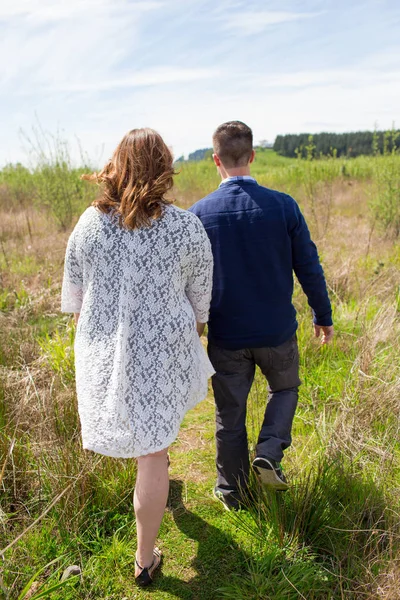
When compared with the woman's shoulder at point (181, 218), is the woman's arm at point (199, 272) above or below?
below

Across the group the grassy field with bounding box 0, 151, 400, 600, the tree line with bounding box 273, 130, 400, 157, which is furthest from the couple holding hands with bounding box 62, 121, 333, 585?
the tree line with bounding box 273, 130, 400, 157

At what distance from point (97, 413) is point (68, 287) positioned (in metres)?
0.55

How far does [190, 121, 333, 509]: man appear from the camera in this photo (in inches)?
88.0

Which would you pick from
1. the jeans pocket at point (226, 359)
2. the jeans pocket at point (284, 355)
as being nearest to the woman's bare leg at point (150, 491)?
the jeans pocket at point (226, 359)

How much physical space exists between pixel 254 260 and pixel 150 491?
1107 mm

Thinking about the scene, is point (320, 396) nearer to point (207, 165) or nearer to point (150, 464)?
point (150, 464)

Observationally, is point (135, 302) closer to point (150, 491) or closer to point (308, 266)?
point (150, 491)

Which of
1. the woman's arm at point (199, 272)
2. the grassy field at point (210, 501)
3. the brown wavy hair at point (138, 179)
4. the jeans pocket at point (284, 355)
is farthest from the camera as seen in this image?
the jeans pocket at point (284, 355)

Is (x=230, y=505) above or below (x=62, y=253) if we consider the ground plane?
below

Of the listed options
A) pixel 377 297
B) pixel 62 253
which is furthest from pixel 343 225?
pixel 62 253

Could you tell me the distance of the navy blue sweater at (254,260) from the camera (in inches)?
87.8

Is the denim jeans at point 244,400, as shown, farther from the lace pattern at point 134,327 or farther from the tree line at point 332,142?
the tree line at point 332,142

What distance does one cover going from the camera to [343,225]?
8867mm

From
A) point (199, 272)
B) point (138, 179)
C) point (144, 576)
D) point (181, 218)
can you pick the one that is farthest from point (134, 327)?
point (144, 576)
